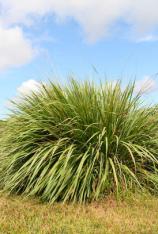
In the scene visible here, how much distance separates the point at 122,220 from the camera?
18.2 ft

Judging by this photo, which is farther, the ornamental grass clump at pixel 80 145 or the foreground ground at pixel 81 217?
the ornamental grass clump at pixel 80 145

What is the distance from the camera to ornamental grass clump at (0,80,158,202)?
6.55m

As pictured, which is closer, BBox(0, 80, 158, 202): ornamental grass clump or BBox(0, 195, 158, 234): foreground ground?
BBox(0, 195, 158, 234): foreground ground

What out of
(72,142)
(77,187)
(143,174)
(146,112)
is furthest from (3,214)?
(146,112)

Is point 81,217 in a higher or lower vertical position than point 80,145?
lower

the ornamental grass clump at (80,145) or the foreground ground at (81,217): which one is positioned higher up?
the ornamental grass clump at (80,145)

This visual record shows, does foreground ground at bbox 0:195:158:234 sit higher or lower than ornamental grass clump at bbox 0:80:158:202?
lower

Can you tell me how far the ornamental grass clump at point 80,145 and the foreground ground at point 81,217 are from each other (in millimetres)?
221

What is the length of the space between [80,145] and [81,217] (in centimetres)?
146

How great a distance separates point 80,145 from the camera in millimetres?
6895

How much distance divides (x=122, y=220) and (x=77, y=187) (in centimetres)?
113

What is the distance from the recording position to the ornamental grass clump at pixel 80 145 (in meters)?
6.55

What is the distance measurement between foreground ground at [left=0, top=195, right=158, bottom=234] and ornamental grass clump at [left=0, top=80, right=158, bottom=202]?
221 millimetres

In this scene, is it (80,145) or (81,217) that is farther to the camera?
(80,145)
